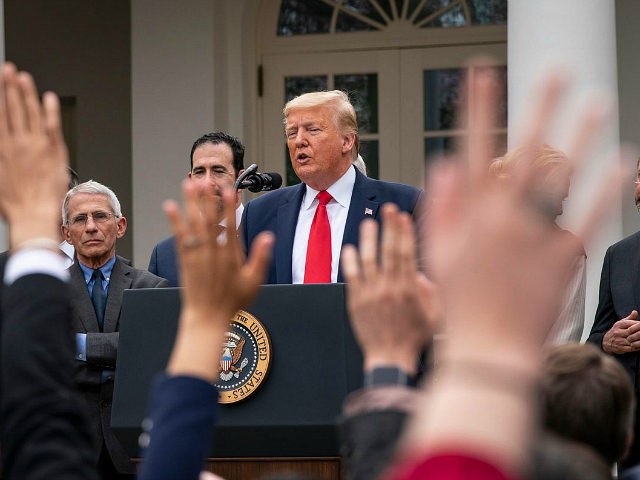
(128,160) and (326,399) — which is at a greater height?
(128,160)

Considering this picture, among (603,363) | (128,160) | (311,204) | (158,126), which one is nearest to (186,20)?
(158,126)

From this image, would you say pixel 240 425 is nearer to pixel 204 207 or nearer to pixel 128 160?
pixel 204 207

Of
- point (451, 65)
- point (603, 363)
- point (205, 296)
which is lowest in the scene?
point (603, 363)

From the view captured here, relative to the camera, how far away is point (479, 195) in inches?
38.8

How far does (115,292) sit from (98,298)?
0.08 meters

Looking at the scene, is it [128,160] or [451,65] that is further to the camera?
[128,160]

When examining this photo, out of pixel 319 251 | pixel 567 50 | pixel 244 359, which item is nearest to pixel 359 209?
pixel 319 251

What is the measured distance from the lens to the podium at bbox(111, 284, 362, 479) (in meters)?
3.23

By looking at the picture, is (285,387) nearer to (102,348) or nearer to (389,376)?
(102,348)

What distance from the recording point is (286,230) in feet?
A: 14.0

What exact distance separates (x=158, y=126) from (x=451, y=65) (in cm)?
235

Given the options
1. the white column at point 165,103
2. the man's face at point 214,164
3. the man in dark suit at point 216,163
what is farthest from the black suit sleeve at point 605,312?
the white column at point 165,103

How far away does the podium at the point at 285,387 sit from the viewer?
3234 millimetres

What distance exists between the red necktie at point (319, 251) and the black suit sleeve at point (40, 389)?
2.51 m
